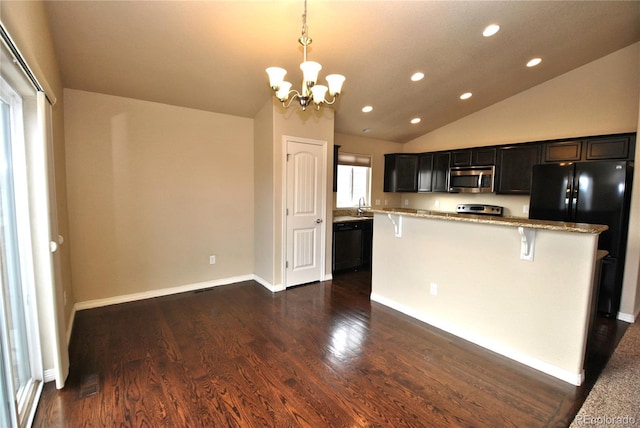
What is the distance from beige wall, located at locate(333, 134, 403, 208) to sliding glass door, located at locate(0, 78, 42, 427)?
4177mm

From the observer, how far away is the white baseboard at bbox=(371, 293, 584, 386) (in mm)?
2183

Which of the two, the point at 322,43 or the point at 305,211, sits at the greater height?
the point at 322,43

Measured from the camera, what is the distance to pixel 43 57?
6.61 ft

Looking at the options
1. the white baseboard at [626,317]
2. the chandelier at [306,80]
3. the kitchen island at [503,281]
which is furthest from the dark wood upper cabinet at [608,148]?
the chandelier at [306,80]

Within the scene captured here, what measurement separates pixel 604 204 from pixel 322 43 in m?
3.44

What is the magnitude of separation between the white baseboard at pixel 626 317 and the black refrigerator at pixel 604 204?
5 cm

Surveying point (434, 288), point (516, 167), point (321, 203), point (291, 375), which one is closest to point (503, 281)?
point (434, 288)

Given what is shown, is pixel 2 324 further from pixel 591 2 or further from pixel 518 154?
pixel 518 154

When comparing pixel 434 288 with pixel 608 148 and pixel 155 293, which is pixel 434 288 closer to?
pixel 608 148

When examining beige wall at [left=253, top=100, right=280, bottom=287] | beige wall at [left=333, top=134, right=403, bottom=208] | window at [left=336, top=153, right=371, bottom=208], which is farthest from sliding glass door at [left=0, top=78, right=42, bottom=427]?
window at [left=336, top=153, right=371, bottom=208]

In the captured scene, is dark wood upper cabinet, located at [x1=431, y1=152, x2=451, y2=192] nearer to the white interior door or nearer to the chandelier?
the white interior door

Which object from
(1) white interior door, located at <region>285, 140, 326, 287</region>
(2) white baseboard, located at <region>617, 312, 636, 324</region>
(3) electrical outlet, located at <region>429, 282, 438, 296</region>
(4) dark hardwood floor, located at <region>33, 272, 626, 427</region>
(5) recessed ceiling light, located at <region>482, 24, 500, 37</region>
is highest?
(5) recessed ceiling light, located at <region>482, 24, 500, 37</region>

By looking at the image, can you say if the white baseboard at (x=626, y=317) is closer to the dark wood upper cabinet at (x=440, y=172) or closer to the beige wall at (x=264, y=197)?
the dark wood upper cabinet at (x=440, y=172)

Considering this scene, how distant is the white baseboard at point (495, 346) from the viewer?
2183 millimetres
